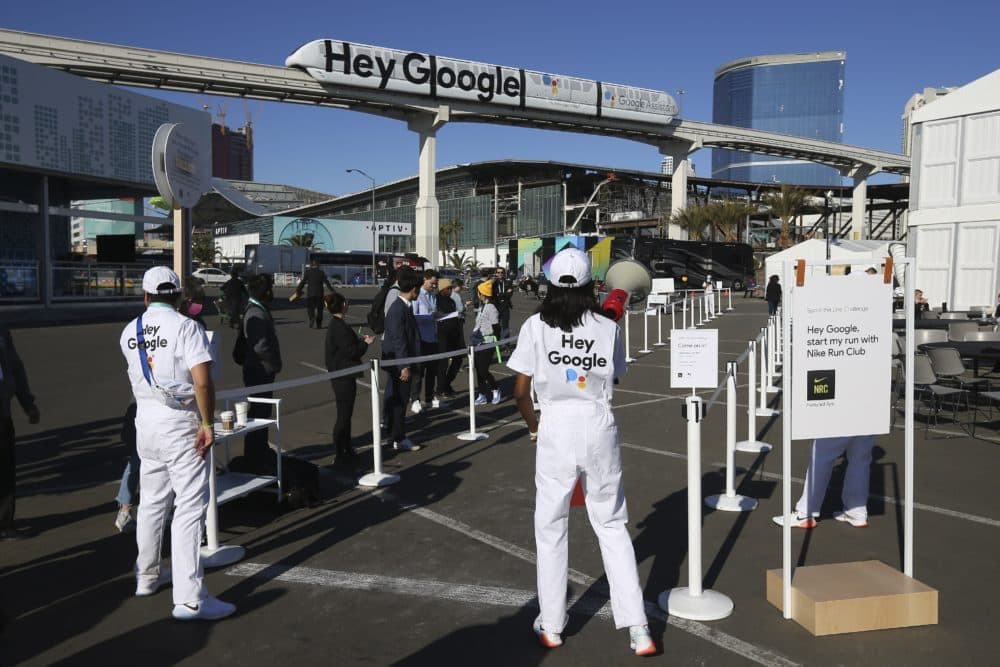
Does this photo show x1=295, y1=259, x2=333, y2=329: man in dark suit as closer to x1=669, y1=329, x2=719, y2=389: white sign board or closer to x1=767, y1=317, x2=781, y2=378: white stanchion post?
x1=767, y1=317, x2=781, y2=378: white stanchion post

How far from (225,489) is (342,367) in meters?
2.23

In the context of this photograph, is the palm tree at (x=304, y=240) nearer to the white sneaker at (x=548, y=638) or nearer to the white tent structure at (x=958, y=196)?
the white tent structure at (x=958, y=196)

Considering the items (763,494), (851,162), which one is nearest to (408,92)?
(763,494)

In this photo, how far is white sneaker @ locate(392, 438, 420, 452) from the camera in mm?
8312

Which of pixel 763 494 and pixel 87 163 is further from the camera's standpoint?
pixel 87 163

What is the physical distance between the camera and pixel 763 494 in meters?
6.64

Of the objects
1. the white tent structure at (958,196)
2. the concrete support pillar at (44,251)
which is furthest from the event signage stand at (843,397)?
the concrete support pillar at (44,251)

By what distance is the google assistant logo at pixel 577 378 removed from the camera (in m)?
3.71

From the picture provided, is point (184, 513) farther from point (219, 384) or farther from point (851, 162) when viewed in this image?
point (851, 162)

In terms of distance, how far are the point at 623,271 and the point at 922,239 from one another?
12.4m

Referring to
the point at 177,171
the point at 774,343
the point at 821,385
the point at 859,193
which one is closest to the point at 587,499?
the point at 821,385

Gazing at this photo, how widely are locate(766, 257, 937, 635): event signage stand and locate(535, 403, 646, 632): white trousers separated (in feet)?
3.43

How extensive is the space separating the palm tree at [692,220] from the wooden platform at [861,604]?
51391mm

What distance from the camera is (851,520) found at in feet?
18.8
